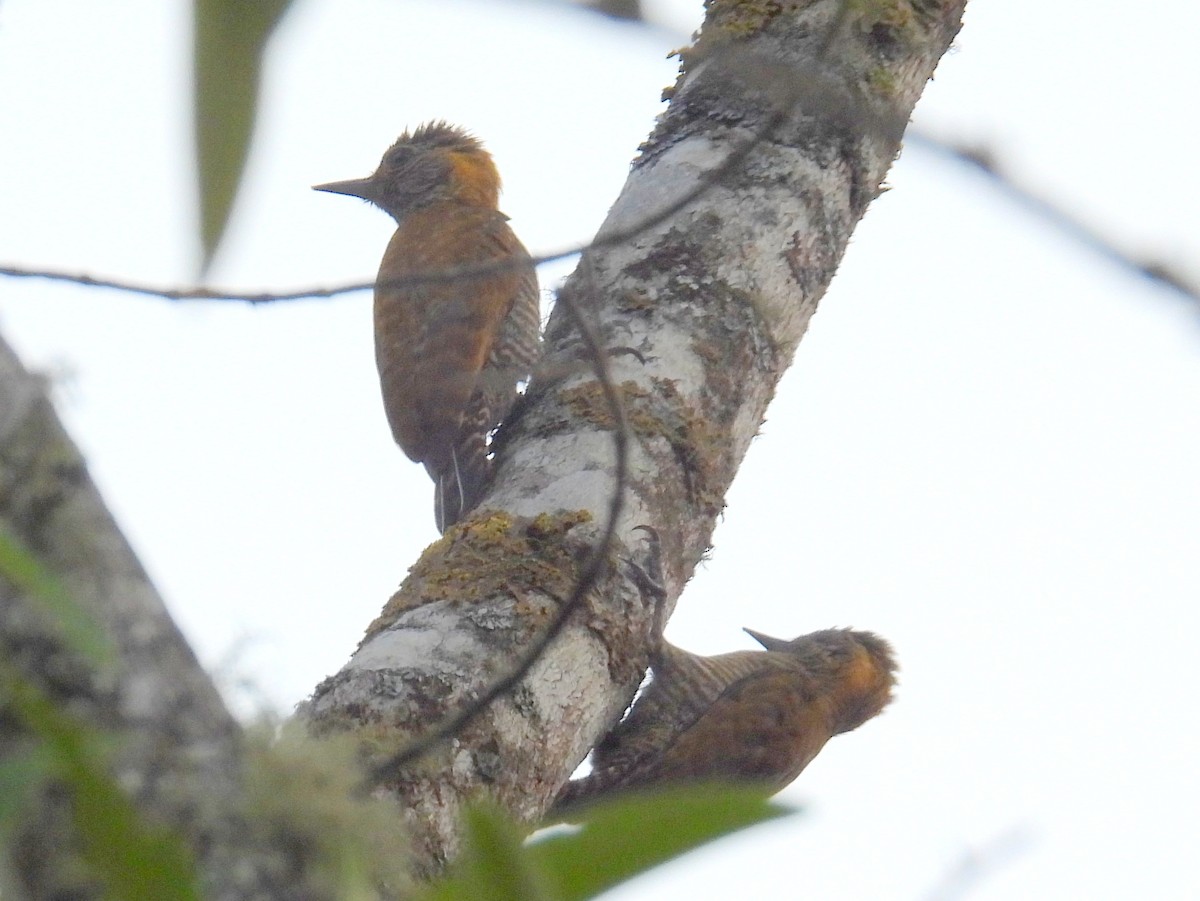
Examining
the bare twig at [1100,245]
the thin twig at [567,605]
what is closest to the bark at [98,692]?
the thin twig at [567,605]

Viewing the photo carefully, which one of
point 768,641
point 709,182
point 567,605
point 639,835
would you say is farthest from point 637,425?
point 768,641

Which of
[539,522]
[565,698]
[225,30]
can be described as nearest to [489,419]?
[539,522]

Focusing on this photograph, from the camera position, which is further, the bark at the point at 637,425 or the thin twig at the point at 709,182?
the bark at the point at 637,425

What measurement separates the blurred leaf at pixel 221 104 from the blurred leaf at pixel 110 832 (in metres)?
0.31

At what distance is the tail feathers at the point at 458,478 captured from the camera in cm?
405

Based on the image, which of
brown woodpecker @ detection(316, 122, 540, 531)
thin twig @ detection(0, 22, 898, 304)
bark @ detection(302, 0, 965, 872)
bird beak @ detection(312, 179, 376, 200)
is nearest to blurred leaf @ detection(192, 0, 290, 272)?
thin twig @ detection(0, 22, 898, 304)

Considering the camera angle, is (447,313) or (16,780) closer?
(16,780)

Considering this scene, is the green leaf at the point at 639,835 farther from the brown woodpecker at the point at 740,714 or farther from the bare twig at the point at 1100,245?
the brown woodpecker at the point at 740,714

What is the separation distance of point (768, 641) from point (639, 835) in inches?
180

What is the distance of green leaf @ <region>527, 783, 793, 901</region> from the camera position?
0.69 metres

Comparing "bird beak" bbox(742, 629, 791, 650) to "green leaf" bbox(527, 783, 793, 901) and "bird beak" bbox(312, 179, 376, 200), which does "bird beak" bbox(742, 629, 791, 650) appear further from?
"green leaf" bbox(527, 783, 793, 901)

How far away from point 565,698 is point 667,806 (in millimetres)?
1524

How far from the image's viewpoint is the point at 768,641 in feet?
17.1

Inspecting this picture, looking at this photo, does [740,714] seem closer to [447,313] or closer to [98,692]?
[447,313]
